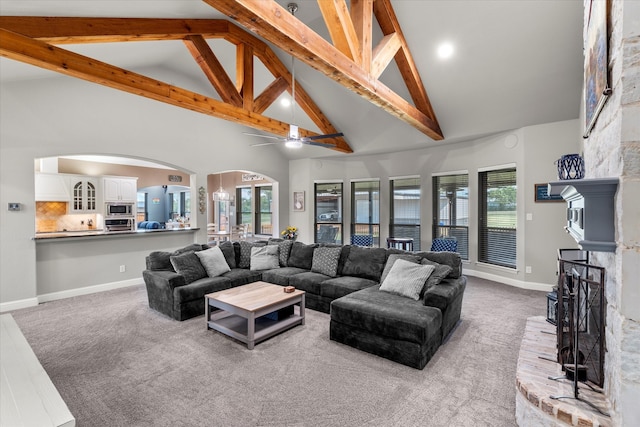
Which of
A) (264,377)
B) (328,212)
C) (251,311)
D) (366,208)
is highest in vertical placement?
(366,208)

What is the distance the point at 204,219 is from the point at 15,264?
3.07m

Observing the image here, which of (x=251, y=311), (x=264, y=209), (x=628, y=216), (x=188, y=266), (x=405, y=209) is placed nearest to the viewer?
(x=628, y=216)

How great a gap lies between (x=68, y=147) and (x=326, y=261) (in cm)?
450

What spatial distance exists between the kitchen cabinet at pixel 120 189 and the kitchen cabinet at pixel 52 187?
885mm

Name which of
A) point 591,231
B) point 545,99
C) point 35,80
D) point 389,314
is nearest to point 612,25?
point 591,231

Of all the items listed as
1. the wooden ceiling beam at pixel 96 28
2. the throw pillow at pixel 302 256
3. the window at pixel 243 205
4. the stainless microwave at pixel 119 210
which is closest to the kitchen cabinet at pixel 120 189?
the stainless microwave at pixel 119 210

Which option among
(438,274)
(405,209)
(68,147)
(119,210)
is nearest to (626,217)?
(438,274)

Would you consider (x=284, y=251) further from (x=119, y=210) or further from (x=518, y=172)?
(x=119, y=210)

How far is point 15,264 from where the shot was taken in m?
4.47

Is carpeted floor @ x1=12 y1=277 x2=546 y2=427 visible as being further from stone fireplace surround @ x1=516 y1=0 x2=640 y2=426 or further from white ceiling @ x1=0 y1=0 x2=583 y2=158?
white ceiling @ x1=0 y1=0 x2=583 y2=158

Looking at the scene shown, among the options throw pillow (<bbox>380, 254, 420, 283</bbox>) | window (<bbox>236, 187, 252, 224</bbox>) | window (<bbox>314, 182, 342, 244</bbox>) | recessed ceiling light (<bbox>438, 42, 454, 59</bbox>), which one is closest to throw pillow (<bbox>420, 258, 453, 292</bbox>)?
throw pillow (<bbox>380, 254, 420, 283</bbox>)

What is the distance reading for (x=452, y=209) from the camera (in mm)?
6746

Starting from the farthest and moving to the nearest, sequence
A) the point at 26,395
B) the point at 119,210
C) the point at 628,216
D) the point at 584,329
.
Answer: the point at 119,210, the point at 584,329, the point at 26,395, the point at 628,216

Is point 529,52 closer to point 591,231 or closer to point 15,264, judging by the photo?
point 591,231
